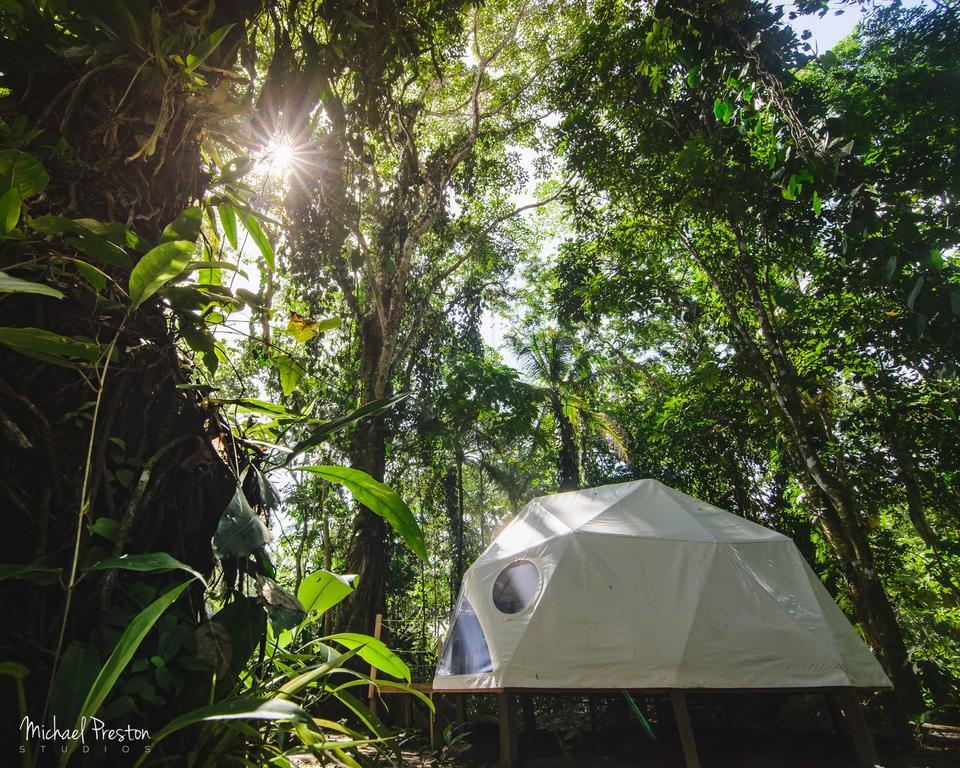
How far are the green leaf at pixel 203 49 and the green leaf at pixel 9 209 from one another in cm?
53

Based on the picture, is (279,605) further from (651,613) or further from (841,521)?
(841,521)

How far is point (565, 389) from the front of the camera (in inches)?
595

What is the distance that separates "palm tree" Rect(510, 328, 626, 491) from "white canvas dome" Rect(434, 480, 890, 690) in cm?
794

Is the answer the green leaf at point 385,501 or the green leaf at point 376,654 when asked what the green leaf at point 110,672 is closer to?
the green leaf at point 385,501

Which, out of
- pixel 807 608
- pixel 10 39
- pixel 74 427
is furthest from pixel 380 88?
pixel 807 608

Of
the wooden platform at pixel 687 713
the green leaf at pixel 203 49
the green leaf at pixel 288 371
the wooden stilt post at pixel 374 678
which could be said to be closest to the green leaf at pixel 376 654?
the wooden stilt post at pixel 374 678

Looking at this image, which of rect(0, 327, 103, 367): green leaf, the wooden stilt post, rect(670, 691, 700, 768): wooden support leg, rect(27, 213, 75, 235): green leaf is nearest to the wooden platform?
rect(670, 691, 700, 768): wooden support leg

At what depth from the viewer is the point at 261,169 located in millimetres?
2043

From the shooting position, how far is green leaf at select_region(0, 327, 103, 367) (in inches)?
27.7

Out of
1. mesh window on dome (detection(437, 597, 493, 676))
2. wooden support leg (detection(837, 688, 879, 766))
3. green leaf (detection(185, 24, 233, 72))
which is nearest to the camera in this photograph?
green leaf (detection(185, 24, 233, 72))

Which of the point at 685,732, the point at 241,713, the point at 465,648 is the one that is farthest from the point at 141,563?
the point at 465,648

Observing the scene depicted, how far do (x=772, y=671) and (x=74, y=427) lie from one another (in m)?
5.17

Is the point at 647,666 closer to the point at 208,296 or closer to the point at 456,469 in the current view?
the point at 208,296

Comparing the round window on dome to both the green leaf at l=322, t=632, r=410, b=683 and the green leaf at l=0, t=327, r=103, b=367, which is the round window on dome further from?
the green leaf at l=0, t=327, r=103, b=367
